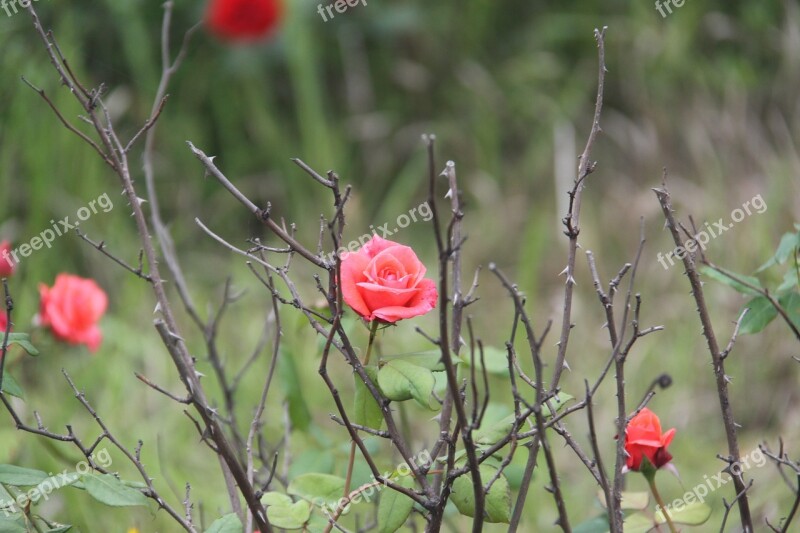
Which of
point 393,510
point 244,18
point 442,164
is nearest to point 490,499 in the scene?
point 393,510

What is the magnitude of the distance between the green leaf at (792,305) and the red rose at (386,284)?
34 centimetres

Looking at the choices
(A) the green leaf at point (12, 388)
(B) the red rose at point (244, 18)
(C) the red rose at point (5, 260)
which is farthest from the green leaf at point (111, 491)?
(B) the red rose at point (244, 18)

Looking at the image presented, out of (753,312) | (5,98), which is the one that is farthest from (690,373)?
(5,98)

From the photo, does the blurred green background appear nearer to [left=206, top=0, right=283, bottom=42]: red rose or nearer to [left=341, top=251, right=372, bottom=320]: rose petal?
[left=206, top=0, right=283, bottom=42]: red rose

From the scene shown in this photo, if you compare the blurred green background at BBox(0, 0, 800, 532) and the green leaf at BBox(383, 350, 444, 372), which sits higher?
the blurred green background at BBox(0, 0, 800, 532)

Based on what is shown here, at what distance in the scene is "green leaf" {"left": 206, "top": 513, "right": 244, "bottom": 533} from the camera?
2.14 feet

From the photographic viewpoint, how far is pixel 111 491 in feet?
2.11

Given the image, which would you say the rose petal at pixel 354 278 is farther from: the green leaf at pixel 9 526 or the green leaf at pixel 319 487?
the green leaf at pixel 9 526

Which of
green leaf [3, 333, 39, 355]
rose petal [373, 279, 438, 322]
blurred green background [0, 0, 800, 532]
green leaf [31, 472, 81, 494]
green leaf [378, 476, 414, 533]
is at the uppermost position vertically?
blurred green background [0, 0, 800, 532]

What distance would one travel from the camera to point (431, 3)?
3.22m

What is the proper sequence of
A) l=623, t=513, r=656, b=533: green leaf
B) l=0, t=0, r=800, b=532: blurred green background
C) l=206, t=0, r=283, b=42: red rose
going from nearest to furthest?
1. l=623, t=513, r=656, b=533: green leaf
2. l=0, t=0, r=800, b=532: blurred green background
3. l=206, t=0, r=283, b=42: red rose

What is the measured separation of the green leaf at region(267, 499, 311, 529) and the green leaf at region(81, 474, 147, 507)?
95 millimetres

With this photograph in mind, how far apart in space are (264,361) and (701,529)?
102cm

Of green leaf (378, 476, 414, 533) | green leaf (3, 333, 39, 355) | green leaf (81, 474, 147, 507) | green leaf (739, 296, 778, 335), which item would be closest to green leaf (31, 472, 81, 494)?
green leaf (81, 474, 147, 507)
